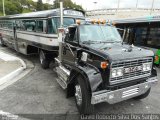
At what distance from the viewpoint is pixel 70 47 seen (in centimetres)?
540

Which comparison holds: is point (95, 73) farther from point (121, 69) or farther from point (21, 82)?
point (21, 82)

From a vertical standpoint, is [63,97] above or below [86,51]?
below

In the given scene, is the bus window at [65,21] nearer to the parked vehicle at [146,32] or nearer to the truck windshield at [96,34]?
the parked vehicle at [146,32]

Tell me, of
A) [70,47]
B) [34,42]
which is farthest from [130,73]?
[34,42]

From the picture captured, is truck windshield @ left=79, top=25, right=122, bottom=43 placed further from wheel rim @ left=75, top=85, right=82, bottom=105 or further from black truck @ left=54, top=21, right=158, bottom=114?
wheel rim @ left=75, top=85, right=82, bottom=105

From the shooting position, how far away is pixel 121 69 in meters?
3.91

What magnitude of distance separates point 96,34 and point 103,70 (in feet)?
5.50

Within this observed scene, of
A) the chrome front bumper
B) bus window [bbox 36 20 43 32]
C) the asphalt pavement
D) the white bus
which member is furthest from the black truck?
bus window [bbox 36 20 43 32]

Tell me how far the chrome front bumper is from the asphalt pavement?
2.54ft

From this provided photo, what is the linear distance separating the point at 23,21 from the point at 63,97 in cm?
698

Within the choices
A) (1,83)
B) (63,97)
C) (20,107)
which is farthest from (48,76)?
(20,107)

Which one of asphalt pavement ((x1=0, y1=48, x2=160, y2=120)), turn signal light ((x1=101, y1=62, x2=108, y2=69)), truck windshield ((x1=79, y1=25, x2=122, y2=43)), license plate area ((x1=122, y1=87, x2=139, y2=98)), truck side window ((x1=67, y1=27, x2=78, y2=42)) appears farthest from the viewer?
truck side window ((x1=67, y1=27, x2=78, y2=42))

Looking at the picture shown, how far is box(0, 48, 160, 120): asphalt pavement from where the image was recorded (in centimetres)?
457

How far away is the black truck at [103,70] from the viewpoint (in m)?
3.82
